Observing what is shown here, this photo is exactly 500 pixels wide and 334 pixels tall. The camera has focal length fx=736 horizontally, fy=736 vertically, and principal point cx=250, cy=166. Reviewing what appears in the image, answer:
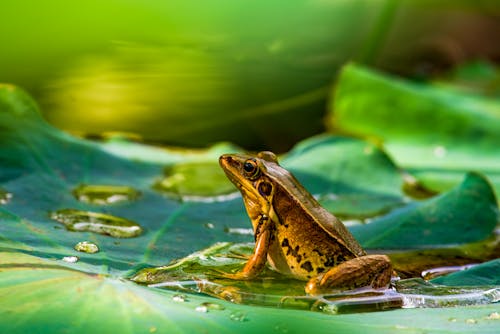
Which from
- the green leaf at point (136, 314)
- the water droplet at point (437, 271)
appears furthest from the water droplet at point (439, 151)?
the green leaf at point (136, 314)

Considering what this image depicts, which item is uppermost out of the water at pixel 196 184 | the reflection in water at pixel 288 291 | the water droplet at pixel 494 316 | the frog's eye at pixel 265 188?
the water at pixel 196 184

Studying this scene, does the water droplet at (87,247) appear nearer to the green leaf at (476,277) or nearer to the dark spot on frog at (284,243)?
the dark spot on frog at (284,243)

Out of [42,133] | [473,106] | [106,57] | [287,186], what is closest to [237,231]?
[287,186]

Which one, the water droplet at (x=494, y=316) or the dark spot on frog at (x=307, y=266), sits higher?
the dark spot on frog at (x=307, y=266)

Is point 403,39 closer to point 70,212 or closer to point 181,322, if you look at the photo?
point 70,212

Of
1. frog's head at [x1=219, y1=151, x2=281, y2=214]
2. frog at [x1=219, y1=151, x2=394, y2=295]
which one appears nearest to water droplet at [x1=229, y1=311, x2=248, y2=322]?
frog at [x1=219, y1=151, x2=394, y2=295]
